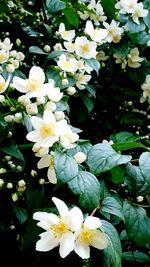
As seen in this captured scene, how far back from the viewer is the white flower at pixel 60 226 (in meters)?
0.96

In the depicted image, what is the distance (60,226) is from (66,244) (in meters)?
0.04

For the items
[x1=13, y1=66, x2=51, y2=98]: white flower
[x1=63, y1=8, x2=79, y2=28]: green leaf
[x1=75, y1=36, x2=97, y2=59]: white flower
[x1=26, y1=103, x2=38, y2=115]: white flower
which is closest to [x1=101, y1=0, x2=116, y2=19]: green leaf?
[x1=63, y1=8, x2=79, y2=28]: green leaf

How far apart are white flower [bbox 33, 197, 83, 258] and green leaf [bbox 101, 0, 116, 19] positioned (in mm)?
1063

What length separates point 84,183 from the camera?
1049mm

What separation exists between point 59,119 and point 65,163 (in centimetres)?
18

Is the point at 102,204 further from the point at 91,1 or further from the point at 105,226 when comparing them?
the point at 91,1

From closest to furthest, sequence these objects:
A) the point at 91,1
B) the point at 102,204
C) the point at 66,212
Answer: the point at 66,212
the point at 102,204
the point at 91,1

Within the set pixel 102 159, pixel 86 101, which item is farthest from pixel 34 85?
pixel 86 101

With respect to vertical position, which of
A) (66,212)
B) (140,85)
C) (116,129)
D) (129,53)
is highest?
(66,212)

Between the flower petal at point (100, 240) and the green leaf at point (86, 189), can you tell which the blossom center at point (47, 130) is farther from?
the flower petal at point (100, 240)

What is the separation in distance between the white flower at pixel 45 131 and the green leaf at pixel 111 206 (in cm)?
20

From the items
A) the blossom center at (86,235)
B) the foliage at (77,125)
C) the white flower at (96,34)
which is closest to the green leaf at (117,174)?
the foliage at (77,125)

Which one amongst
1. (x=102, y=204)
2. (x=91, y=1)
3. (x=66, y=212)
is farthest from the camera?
(x=91, y=1)

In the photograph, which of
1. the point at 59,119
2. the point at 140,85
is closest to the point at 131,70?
the point at 140,85
